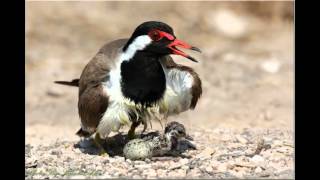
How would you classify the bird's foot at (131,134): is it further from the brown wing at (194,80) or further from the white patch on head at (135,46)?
the white patch on head at (135,46)

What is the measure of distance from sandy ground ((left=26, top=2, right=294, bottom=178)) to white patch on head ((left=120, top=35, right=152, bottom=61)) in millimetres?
1004

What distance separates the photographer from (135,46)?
6137 millimetres

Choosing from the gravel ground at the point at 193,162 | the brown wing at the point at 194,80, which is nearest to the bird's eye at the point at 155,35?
the brown wing at the point at 194,80

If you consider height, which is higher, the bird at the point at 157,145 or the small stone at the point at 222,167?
the bird at the point at 157,145

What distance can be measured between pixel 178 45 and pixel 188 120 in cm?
291

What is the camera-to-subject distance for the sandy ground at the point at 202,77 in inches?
243

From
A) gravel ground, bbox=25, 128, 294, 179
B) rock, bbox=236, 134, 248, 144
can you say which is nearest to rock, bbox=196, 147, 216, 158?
gravel ground, bbox=25, 128, 294, 179

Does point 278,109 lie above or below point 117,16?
below

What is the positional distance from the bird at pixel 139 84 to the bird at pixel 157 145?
0.18 metres

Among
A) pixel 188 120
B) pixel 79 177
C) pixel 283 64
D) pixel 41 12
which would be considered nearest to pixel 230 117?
pixel 188 120

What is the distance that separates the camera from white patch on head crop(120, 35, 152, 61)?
6.07 metres

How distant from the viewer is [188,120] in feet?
28.8

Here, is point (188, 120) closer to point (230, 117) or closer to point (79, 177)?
point (230, 117)

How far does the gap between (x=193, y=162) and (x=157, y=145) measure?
42cm
